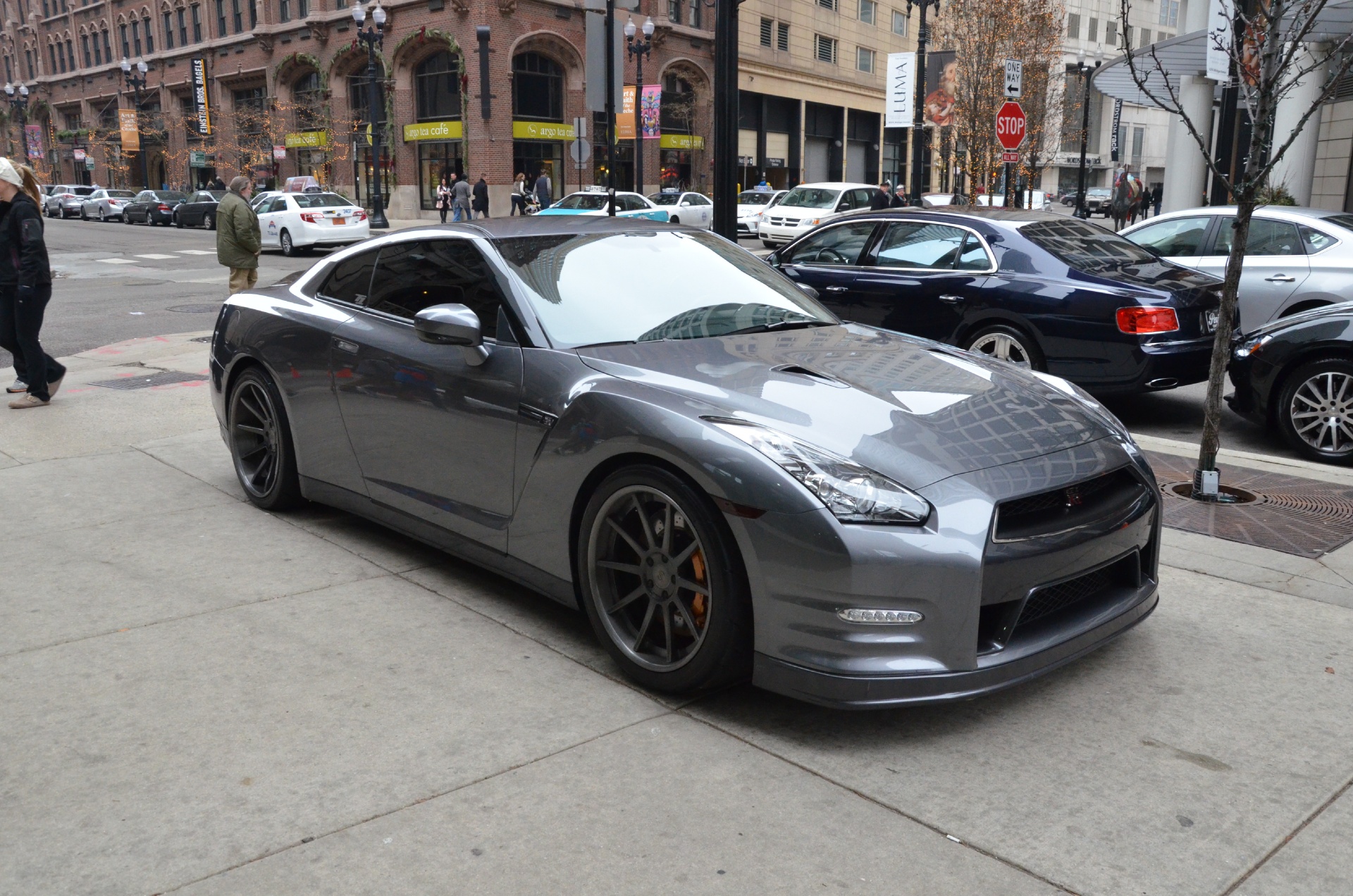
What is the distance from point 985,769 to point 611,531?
4.55 ft

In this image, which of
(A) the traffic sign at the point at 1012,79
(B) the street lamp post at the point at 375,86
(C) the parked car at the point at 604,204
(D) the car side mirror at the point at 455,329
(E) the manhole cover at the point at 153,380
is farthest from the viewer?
(B) the street lamp post at the point at 375,86

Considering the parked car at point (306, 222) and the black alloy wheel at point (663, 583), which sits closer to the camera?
the black alloy wheel at point (663, 583)

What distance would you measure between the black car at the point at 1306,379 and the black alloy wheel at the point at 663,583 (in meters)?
5.34

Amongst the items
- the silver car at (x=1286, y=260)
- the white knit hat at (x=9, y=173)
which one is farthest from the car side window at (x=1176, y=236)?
the white knit hat at (x=9, y=173)

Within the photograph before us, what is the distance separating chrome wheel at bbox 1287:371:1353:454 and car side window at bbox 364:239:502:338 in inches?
214

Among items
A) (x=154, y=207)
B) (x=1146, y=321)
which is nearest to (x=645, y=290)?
(x=1146, y=321)

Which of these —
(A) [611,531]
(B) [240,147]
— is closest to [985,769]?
(A) [611,531]

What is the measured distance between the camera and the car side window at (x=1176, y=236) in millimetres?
10422

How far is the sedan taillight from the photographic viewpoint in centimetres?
779

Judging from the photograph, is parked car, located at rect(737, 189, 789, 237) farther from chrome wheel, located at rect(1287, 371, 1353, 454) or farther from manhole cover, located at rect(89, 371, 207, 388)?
chrome wheel, located at rect(1287, 371, 1353, 454)

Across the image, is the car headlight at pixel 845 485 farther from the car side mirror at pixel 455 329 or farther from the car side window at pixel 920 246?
the car side window at pixel 920 246

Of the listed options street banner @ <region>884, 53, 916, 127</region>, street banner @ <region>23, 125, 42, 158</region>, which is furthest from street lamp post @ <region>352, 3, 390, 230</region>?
street banner @ <region>23, 125, 42, 158</region>

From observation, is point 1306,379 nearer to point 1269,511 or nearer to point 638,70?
point 1269,511

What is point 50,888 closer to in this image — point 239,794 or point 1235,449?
point 239,794
